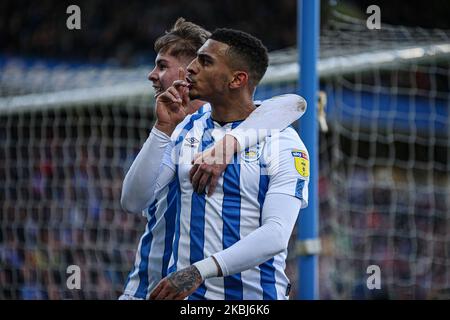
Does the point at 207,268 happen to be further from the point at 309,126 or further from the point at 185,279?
the point at 309,126

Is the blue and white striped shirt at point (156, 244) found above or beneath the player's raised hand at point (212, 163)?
beneath

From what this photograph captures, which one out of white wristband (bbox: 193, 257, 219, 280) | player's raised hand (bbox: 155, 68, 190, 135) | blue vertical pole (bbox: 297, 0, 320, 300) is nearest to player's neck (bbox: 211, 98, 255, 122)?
player's raised hand (bbox: 155, 68, 190, 135)

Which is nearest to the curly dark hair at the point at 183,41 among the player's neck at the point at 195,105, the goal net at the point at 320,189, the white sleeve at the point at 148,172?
the player's neck at the point at 195,105

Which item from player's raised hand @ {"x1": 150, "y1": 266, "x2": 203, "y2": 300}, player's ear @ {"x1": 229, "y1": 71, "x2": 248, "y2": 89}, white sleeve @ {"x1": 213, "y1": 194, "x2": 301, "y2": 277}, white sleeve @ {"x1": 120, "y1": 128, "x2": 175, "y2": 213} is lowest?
player's raised hand @ {"x1": 150, "y1": 266, "x2": 203, "y2": 300}

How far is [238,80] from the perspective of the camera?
274 centimetres

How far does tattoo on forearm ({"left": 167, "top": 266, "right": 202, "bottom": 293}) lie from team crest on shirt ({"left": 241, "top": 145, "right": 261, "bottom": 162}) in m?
0.38

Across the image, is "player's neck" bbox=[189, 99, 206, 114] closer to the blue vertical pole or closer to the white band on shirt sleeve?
the white band on shirt sleeve

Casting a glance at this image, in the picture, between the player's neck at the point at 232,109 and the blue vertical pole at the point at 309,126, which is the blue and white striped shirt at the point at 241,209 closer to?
the player's neck at the point at 232,109

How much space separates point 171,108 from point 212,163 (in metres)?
0.20

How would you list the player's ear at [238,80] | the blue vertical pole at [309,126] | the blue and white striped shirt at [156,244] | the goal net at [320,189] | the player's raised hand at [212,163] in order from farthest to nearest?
the goal net at [320,189]
the blue vertical pole at [309,126]
the blue and white striped shirt at [156,244]
the player's ear at [238,80]
the player's raised hand at [212,163]

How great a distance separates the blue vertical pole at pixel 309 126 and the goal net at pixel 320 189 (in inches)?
57.5

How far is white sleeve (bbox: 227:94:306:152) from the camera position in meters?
2.66

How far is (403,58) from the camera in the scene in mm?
4324

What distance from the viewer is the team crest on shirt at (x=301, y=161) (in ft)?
8.70
